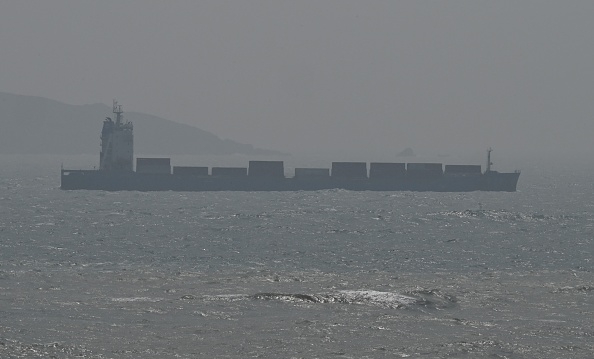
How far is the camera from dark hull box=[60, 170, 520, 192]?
4941 inches

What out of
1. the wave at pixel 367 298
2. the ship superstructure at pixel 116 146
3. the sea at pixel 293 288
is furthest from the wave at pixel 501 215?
the ship superstructure at pixel 116 146

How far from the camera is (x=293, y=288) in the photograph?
38156mm

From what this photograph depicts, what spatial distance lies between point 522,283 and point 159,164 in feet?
310

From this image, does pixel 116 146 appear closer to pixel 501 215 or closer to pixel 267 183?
pixel 267 183

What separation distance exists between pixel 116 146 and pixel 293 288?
8958 cm

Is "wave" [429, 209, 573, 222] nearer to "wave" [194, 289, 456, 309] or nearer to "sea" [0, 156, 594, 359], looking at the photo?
"sea" [0, 156, 594, 359]

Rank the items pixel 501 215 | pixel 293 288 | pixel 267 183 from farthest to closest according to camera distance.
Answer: pixel 267 183 → pixel 501 215 → pixel 293 288

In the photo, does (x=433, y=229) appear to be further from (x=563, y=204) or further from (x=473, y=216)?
(x=563, y=204)

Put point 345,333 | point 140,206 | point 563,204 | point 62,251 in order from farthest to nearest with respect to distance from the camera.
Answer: point 563,204 → point 140,206 → point 62,251 → point 345,333

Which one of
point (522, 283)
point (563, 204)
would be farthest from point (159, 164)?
point (522, 283)

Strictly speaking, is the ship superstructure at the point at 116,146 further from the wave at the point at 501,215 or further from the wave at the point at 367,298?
the wave at the point at 367,298

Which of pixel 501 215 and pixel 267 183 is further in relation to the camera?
pixel 267 183

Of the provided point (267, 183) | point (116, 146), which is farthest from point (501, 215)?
point (116, 146)

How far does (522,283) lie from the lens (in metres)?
40.5
